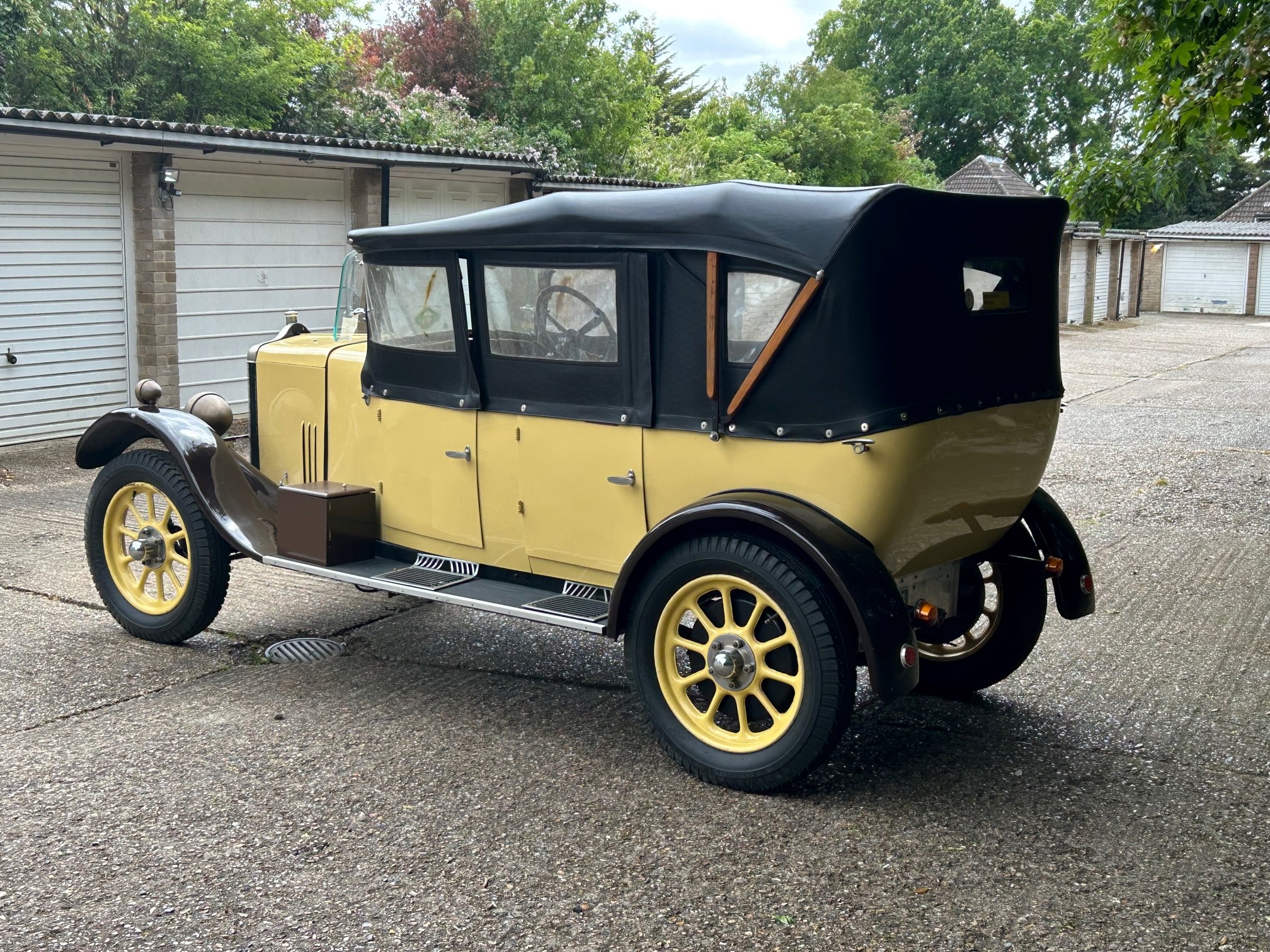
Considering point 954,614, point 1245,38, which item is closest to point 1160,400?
point 1245,38

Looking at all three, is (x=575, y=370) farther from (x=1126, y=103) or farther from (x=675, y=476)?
(x=1126, y=103)

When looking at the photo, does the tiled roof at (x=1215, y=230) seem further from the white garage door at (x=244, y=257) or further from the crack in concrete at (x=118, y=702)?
the crack in concrete at (x=118, y=702)

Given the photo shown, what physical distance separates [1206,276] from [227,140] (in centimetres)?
3729

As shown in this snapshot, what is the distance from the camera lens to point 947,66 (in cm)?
6188

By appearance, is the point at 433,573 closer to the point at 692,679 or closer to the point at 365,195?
the point at 692,679

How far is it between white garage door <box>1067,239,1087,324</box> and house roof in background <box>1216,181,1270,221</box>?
63.5 feet

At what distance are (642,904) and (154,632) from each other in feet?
10.2

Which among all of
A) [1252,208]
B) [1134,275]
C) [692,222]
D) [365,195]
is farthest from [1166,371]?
[1252,208]

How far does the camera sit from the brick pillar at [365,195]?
14.8 m

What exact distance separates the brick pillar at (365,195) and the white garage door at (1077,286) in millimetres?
23193

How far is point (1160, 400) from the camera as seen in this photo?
655 inches

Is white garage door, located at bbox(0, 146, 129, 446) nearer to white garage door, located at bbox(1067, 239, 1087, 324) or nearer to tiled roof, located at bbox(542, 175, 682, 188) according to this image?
tiled roof, located at bbox(542, 175, 682, 188)

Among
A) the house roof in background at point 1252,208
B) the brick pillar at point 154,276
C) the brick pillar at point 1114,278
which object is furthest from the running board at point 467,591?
the house roof in background at point 1252,208

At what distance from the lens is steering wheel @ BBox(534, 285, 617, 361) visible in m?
4.55
